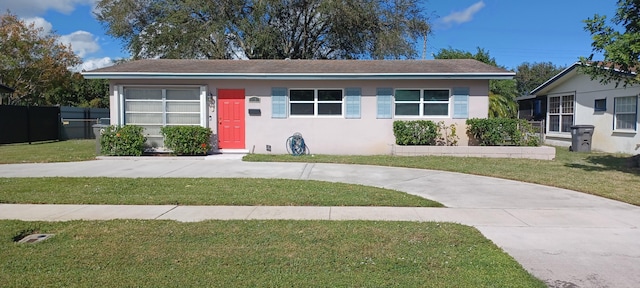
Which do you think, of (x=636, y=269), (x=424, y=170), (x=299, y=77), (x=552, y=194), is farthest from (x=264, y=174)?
(x=636, y=269)

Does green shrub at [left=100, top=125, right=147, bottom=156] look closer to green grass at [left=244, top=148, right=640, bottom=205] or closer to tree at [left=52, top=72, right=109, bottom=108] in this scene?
green grass at [left=244, top=148, right=640, bottom=205]

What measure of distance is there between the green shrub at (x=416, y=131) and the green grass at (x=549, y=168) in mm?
869

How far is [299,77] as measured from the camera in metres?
14.4

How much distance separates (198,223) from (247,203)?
52.5 inches

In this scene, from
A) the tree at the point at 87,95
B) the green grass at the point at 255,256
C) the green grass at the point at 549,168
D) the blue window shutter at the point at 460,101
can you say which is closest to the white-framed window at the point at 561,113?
the green grass at the point at 549,168

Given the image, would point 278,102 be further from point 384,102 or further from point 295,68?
point 384,102

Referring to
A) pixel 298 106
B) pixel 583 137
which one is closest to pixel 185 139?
pixel 298 106

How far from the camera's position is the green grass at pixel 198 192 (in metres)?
7.18

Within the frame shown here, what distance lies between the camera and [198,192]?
26.0 ft

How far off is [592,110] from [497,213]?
14214 millimetres

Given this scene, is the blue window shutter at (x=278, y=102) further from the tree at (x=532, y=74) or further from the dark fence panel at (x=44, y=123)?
the tree at (x=532, y=74)

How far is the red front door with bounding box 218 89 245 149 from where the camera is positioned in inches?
584

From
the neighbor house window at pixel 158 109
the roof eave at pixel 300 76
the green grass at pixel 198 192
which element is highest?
the roof eave at pixel 300 76

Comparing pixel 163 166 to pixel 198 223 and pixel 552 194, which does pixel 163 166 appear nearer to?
pixel 198 223
